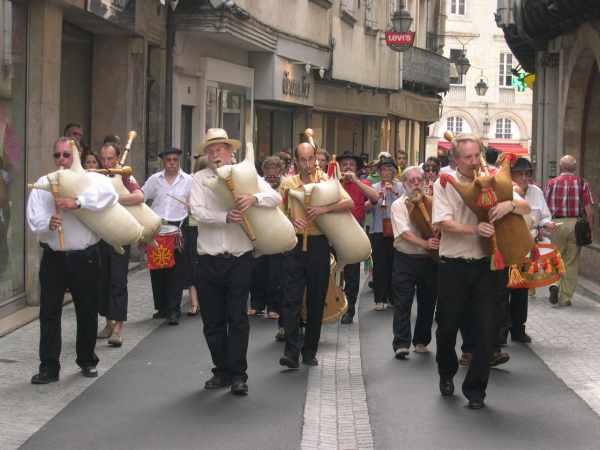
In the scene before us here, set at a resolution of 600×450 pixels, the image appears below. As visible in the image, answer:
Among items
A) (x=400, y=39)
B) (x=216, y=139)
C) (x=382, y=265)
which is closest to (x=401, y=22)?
(x=400, y=39)

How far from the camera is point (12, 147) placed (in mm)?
13266

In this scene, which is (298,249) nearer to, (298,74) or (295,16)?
(295,16)

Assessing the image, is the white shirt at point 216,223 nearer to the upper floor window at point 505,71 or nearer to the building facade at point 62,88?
the building facade at point 62,88

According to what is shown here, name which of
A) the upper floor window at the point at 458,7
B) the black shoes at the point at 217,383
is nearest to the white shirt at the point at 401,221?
the black shoes at the point at 217,383

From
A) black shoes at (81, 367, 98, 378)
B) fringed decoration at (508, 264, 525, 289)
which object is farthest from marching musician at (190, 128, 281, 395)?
fringed decoration at (508, 264, 525, 289)

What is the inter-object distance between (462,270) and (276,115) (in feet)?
72.2

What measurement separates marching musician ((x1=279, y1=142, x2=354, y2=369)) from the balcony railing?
30625 millimetres

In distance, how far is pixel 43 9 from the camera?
13.9 meters

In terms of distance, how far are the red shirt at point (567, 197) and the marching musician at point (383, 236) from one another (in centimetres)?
218

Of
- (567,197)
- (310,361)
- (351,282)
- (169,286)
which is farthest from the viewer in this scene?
(567,197)

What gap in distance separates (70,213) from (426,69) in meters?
34.8

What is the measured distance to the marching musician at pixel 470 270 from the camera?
883 centimetres

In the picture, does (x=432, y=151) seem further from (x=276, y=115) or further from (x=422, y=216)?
(x=422, y=216)

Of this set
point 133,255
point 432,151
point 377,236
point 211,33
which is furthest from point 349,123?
point 432,151
